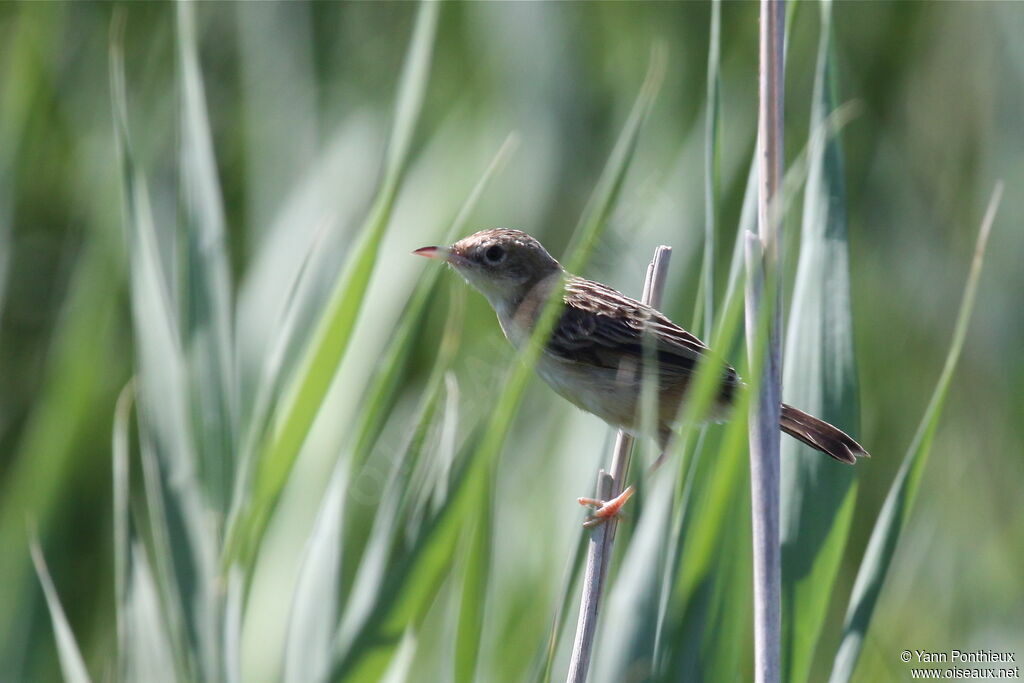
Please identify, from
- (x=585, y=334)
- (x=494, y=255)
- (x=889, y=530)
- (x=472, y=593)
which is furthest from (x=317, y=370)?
(x=889, y=530)

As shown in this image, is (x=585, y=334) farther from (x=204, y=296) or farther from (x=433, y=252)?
(x=204, y=296)

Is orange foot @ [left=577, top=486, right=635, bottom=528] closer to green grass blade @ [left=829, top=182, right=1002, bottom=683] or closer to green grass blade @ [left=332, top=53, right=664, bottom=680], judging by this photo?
green grass blade @ [left=332, top=53, right=664, bottom=680]

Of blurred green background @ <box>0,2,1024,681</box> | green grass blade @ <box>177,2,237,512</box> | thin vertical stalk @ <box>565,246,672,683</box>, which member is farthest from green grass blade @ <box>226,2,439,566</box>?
thin vertical stalk @ <box>565,246,672,683</box>

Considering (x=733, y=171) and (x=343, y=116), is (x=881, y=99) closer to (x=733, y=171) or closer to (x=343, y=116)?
(x=733, y=171)

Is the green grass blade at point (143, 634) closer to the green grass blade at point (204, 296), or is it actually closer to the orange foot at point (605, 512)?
the green grass blade at point (204, 296)

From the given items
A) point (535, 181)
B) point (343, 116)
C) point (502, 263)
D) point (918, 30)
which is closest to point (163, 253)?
Result: point (343, 116)

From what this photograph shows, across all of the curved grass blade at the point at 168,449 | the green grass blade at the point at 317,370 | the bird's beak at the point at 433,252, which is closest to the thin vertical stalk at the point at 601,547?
the bird's beak at the point at 433,252

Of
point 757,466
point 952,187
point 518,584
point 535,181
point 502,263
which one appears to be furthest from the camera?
point 952,187

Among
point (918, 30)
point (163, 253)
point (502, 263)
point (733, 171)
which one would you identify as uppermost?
point (918, 30)

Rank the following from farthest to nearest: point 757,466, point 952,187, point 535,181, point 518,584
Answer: point 952,187 → point 535,181 → point 518,584 → point 757,466
